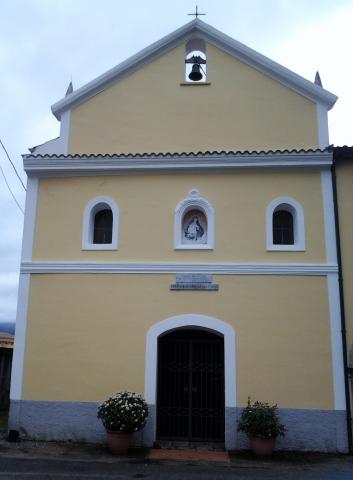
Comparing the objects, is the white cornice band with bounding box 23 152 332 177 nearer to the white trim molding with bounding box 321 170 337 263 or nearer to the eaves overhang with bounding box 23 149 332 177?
the eaves overhang with bounding box 23 149 332 177

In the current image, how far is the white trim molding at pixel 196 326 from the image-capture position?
10367 mm

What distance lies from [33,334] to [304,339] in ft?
18.6

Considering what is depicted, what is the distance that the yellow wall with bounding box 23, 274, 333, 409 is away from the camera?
33.8ft

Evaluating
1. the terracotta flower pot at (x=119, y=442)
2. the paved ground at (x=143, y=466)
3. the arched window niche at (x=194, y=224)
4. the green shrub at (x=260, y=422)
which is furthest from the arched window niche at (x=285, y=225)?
the terracotta flower pot at (x=119, y=442)

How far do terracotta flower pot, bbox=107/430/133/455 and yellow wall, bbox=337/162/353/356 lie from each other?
4701 mm

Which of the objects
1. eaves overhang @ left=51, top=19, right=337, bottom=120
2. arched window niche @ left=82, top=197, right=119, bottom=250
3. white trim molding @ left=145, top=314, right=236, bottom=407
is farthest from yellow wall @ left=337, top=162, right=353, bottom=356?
arched window niche @ left=82, top=197, right=119, bottom=250

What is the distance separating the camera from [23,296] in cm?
1117

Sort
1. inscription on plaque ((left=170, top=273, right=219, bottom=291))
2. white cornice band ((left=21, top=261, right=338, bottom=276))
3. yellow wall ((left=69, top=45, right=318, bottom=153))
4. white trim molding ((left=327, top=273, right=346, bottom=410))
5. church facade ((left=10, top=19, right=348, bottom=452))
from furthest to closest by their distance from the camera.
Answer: yellow wall ((left=69, top=45, right=318, bottom=153)) → inscription on plaque ((left=170, top=273, right=219, bottom=291)) → white cornice band ((left=21, top=261, right=338, bottom=276)) → church facade ((left=10, top=19, right=348, bottom=452)) → white trim molding ((left=327, top=273, right=346, bottom=410))

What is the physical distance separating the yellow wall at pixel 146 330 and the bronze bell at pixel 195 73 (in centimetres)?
486

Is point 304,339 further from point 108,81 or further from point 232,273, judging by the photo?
point 108,81

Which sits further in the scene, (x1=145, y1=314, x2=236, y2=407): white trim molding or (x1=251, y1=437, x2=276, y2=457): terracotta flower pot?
(x1=145, y1=314, x2=236, y2=407): white trim molding

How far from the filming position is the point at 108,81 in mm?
12078

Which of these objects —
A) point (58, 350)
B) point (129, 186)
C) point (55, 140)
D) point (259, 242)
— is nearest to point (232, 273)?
point (259, 242)

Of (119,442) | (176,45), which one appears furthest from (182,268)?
(176,45)
